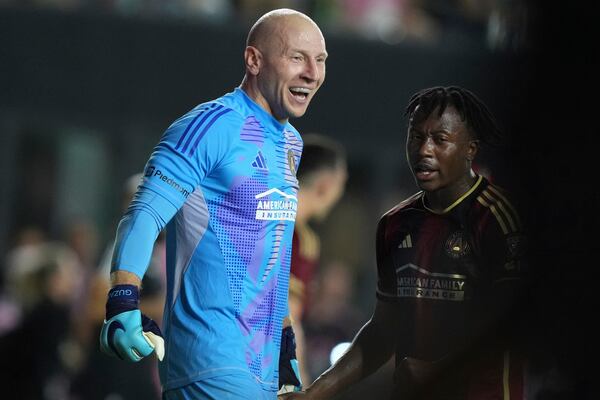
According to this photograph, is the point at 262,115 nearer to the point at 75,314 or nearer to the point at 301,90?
the point at 301,90

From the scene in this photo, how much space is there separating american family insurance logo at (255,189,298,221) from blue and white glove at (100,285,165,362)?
58cm

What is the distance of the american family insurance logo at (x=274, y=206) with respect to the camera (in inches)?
173

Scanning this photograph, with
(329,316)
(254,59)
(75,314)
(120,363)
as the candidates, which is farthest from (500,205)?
(329,316)

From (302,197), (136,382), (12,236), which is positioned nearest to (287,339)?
(302,197)

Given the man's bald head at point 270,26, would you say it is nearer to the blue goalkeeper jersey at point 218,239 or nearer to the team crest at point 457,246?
the blue goalkeeper jersey at point 218,239

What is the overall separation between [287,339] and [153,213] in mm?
858

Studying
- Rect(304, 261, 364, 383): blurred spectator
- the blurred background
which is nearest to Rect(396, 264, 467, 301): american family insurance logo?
Rect(304, 261, 364, 383): blurred spectator

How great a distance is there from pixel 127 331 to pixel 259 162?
2.67 ft

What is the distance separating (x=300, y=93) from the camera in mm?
4523

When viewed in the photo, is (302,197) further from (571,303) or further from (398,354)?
(571,303)

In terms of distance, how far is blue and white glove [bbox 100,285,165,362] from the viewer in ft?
12.8

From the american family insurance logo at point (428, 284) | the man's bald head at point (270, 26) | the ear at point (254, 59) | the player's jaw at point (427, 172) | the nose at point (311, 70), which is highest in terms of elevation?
the man's bald head at point (270, 26)

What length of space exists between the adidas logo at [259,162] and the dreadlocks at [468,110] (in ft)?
1.83

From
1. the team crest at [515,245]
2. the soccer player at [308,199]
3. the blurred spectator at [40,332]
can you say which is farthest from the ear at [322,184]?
the team crest at [515,245]
